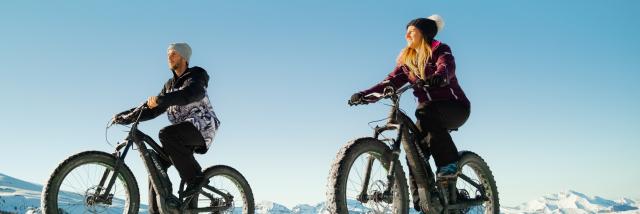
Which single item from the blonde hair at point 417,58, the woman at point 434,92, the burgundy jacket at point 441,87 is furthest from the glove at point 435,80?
the blonde hair at point 417,58

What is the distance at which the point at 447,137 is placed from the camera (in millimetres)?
6445

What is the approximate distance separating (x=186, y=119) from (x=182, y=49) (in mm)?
1128

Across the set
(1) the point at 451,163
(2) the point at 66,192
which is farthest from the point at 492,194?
(2) the point at 66,192

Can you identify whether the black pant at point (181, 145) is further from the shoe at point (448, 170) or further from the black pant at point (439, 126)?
the shoe at point (448, 170)

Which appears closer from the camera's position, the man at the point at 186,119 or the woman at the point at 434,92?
the woman at the point at 434,92

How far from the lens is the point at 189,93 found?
693 centimetres

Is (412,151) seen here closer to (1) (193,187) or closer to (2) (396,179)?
(2) (396,179)

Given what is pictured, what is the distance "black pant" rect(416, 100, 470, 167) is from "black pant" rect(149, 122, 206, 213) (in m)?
3.22

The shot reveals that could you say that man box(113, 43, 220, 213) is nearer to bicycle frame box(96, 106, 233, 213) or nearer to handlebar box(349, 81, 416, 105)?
bicycle frame box(96, 106, 233, 213)

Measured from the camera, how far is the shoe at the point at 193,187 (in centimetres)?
738

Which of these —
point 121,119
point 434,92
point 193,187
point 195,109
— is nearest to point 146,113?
point 121,119

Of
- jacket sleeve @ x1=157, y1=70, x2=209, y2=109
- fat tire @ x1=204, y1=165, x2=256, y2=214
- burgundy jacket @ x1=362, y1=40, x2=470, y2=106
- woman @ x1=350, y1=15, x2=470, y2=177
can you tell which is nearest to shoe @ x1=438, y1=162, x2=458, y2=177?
woman @ x1=350, y1=15, x2=470, y2=177

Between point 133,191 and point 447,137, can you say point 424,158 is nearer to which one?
point 447,137

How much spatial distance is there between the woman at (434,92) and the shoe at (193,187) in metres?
2.77
